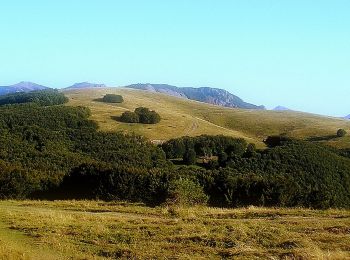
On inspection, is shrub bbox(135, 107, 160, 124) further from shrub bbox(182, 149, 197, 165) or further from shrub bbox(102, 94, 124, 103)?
shrub bbox(102, 94, 124, 103)

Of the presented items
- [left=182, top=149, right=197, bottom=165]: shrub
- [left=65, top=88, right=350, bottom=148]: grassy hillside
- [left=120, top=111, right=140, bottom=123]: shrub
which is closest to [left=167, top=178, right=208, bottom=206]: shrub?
[left=182, top=149, right=197, bottom=165]: shrub

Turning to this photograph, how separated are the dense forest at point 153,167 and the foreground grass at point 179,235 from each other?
45.1 feet

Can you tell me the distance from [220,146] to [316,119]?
74.2 metres

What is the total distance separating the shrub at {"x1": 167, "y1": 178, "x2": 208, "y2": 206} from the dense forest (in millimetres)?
92

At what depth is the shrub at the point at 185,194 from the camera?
39594 millimetres

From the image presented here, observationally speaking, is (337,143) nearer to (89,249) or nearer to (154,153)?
(154,153)

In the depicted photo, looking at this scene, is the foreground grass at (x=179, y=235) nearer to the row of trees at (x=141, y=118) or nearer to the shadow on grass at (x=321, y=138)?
the row of trees at (x=141, y=118)

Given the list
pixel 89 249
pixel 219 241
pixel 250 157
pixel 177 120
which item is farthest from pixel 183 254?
pixel 177 120

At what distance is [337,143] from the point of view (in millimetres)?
141000

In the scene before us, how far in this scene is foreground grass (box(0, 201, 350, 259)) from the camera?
677 inches

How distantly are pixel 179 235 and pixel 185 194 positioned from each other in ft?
71.2

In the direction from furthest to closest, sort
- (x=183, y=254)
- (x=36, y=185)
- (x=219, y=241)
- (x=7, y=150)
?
(x=7, y=150), (x=36, y=185), (x=219, y=241), (x=183, y=254)

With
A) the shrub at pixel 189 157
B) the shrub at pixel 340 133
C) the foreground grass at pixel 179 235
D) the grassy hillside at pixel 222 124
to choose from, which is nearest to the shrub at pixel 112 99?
the grassy hillside at pixel 222 124

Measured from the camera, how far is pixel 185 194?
1654 inches
